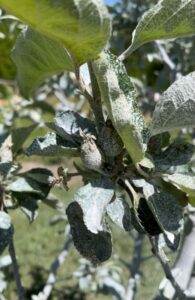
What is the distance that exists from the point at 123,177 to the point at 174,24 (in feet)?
0.77

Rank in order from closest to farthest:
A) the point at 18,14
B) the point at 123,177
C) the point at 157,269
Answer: the point at 18,14, the point at 123,177, the point at 157,269

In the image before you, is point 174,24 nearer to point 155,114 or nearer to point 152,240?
point 155,114

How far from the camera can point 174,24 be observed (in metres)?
0.74

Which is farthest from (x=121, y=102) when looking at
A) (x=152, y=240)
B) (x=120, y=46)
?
(x=120, y=46)

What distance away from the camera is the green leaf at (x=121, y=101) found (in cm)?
70

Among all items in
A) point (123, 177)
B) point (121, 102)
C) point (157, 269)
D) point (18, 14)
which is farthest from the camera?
point (157, 269)

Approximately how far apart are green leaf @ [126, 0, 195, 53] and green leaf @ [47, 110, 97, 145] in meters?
0.14

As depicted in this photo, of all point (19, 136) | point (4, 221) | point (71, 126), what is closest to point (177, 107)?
point (71, 126)

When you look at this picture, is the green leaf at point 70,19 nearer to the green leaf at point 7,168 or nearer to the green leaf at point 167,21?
the green leaf at point 167,21

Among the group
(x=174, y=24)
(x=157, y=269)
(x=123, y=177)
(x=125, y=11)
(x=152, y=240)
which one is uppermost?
(x=174, y=24)

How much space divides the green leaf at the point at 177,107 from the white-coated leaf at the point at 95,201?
10 centimetres

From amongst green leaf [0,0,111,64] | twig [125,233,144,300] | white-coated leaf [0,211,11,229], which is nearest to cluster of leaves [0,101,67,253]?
white-coated leaf [0,211,11,229]

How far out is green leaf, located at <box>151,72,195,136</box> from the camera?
0.73 metres

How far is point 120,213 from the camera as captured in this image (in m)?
0.82
